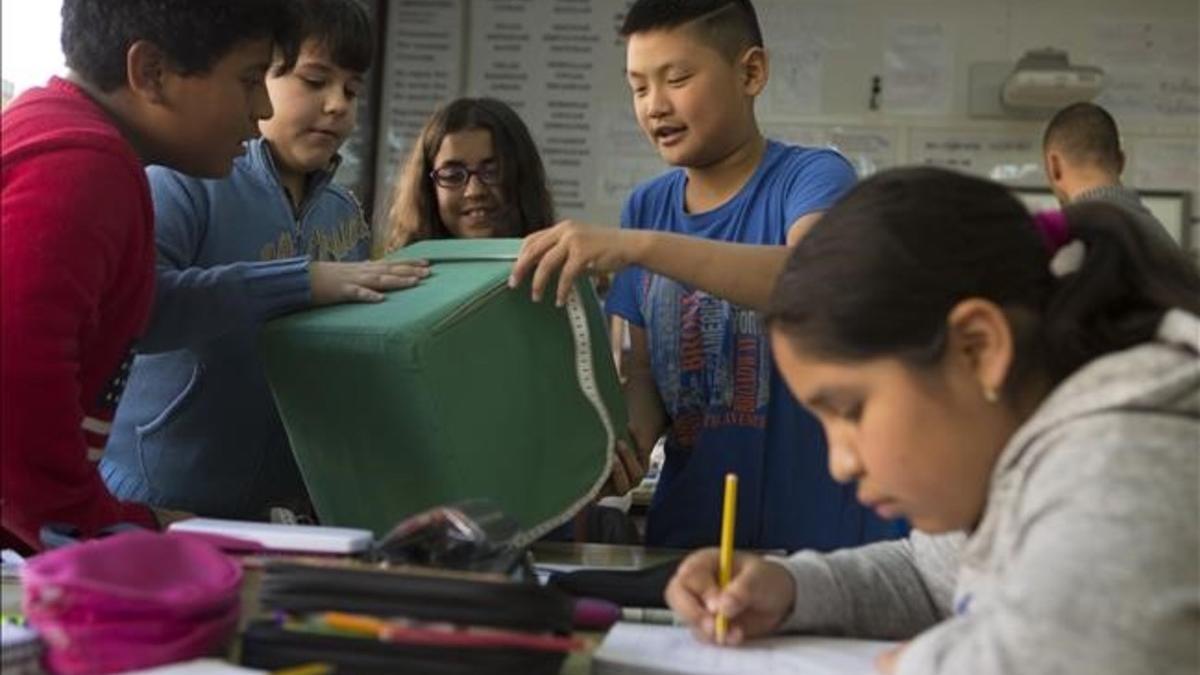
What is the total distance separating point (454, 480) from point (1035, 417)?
48cm

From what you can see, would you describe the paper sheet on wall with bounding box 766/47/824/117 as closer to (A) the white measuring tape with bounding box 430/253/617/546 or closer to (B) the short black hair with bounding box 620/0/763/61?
(B) the short black hair with bounding box 620/0/763/61

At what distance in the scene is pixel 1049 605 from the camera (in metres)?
0.54

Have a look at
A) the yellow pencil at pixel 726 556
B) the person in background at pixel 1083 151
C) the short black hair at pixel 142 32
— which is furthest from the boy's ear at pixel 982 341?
the person in background at pixel 1083 151

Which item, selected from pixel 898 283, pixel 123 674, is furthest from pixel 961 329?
pixel 123 674

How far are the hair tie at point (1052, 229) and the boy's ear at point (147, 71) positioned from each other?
767 mm

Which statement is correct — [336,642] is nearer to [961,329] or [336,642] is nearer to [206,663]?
[206,663]

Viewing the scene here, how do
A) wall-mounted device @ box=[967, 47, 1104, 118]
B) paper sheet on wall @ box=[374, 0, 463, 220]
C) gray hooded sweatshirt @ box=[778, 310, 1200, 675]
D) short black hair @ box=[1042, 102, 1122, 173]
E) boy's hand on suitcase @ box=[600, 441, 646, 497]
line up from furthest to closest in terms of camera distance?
paper sheet on wall @ box=[374, 0, 463, 220], wall-mounted device @ box=[967, 47, 1104, 118], short black hair @ box=[1042, 102, 1122, 173], boy's hand on suitcase @ box=[600, 441, 646, 497], gray hooded sweatshirt @ box=[778, 310, 1200, 675]

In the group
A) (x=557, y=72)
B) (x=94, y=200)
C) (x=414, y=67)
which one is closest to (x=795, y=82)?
(x=557, y=72)

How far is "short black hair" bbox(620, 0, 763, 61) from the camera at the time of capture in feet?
4.44

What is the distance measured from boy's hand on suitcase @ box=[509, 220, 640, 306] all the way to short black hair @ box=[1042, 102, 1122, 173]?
7.55ft

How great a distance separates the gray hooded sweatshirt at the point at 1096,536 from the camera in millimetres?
533

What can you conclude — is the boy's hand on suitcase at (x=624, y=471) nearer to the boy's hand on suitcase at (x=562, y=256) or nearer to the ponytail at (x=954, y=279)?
the boy's hand on suitcase at (x=562, y=256)

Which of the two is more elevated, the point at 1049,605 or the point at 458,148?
the point at 458,148

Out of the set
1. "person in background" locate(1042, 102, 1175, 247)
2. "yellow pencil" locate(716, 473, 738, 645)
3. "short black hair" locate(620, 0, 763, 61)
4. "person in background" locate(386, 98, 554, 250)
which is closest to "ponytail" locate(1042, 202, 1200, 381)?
"yellow pencil" locate(716, 473, 738, 645)
